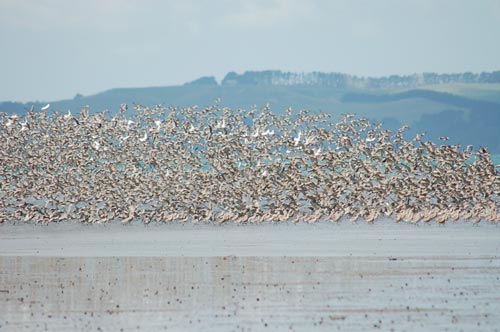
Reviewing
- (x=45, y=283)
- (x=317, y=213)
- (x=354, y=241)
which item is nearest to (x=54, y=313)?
(x=45, y=283)

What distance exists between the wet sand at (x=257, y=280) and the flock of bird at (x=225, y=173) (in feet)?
9.90

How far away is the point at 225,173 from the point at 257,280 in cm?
1808

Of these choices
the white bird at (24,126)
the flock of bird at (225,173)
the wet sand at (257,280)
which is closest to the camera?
the wet sand at (257,280)

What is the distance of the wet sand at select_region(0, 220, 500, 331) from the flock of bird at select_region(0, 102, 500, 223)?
9.90ft

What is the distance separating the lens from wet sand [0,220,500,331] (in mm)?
17578

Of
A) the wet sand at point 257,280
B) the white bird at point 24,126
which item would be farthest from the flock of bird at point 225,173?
the wet sand at point 257,280

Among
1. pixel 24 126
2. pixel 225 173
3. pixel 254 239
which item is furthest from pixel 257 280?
pixel 24 126

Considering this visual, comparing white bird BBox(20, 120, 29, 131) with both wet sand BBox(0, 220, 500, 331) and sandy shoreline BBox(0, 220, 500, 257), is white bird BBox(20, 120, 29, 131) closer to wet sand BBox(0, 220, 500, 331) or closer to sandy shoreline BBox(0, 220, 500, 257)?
sandy shoreline BBox(0, 220, 500, 257)

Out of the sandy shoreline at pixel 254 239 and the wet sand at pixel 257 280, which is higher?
the wet sand at pixel 257 280

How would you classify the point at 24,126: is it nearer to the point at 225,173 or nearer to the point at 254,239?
the point at 225,173

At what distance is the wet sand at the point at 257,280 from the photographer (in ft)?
57.7

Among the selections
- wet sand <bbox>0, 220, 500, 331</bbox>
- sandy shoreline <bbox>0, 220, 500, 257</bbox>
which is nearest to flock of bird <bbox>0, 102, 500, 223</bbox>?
sandy shoreline <bbox>0, 220, 500, 257</bbox>

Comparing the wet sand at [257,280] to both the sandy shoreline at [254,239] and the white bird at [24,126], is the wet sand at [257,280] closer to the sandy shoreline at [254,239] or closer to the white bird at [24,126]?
the sandy shoreline at [254,239]

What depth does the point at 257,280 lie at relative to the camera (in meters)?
22.3
